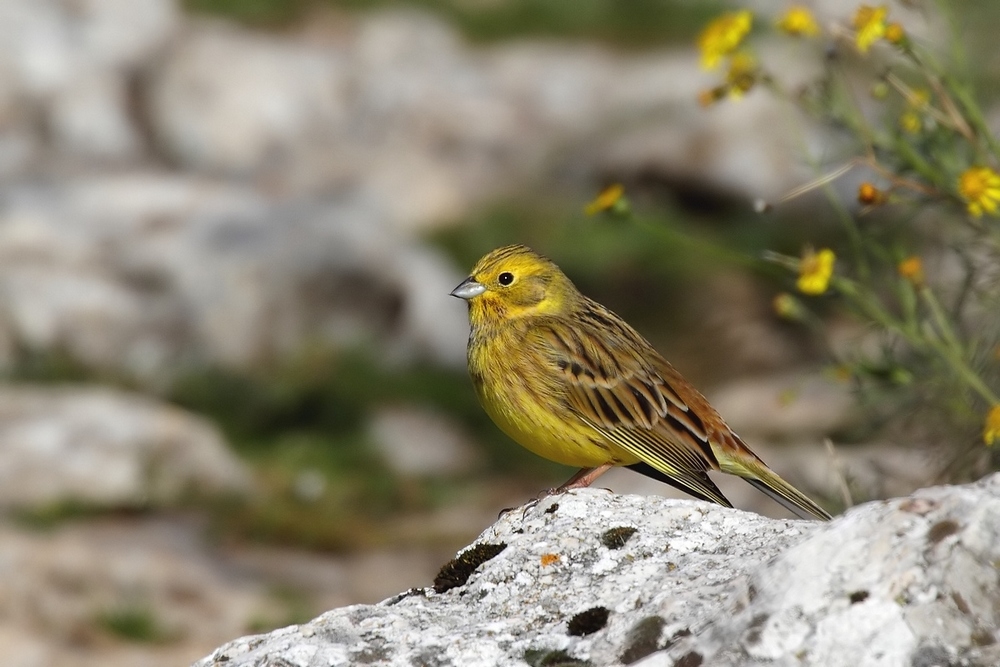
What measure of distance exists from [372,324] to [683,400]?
557 cm

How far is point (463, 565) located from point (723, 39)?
2303 mm

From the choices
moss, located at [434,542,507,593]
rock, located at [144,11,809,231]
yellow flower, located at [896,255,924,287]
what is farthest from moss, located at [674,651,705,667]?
rock, located at [144,11,809,231]

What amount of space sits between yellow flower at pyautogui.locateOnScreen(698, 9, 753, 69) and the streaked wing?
3.57 feet

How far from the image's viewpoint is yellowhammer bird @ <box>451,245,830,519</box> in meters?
4.93

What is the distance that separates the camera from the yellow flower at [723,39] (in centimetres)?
494

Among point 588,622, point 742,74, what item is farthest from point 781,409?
point 588,622

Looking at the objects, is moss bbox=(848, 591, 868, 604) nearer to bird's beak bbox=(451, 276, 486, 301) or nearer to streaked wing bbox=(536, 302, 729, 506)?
streaked wing bbox=(536, 302, 729, 506)

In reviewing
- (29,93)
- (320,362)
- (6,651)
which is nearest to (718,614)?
(6,651)

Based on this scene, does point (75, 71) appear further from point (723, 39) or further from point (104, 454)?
point (723, 39)

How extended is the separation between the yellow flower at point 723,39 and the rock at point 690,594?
6.23ft

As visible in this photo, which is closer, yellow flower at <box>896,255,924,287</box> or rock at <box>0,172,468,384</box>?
yellow flower at <box>896,255,924,287</box>

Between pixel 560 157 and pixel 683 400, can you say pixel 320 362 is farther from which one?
pixel 683 400

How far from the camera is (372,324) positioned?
10727 mm

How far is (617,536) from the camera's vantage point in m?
3.29
